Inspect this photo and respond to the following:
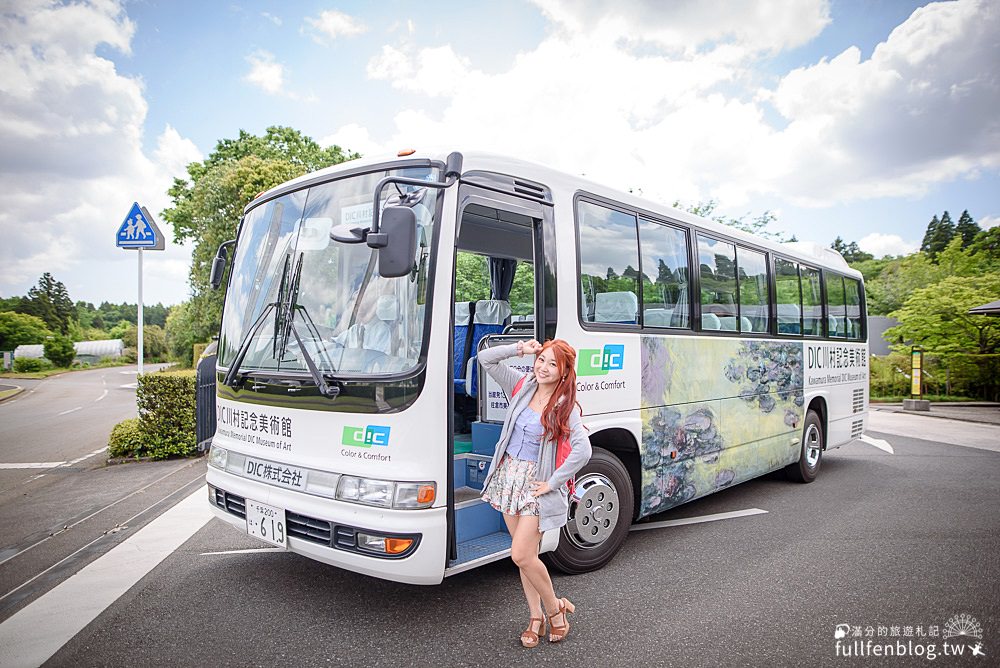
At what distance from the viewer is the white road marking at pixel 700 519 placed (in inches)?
245

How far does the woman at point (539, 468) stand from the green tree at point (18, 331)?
50.9 m

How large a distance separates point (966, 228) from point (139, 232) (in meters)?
76.8

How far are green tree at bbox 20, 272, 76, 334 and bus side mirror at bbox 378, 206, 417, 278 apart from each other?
234 feet

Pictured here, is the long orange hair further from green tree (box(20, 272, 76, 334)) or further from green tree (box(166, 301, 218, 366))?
green tree (box(20, 272, 76, 334))

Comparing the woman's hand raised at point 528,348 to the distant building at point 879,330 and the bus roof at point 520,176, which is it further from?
the distant building at point 879,330

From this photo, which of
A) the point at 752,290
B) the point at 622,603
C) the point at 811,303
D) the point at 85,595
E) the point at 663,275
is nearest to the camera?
the point at 622,603

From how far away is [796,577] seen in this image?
480 centimetres

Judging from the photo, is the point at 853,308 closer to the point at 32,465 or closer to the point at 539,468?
the point at 539,468

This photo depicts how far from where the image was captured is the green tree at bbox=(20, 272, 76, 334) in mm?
64312

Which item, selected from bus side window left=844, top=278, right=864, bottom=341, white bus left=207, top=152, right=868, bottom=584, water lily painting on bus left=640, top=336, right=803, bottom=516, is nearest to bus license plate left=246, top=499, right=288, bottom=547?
white bus left=207, top=152, right=868, bottom=584

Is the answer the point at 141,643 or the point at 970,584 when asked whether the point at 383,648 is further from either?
the point at 970,584

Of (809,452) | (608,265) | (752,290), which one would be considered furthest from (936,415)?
(608,265)

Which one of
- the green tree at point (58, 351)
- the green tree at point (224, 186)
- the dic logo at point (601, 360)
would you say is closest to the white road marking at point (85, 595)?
the dic logo at point (601, 360)

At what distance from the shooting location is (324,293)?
4.01 meters
